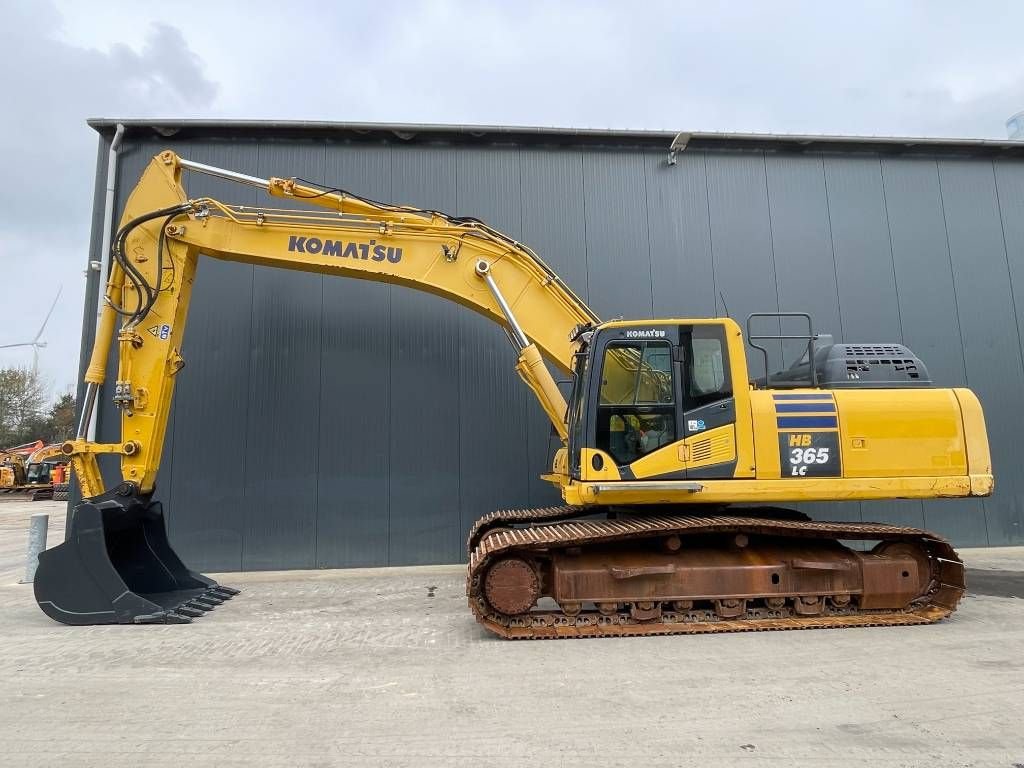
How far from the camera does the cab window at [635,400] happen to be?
19.0 feet

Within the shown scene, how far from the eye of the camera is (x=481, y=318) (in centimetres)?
972

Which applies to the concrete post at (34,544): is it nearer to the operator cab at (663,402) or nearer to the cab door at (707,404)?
the operator cab at (663,402)

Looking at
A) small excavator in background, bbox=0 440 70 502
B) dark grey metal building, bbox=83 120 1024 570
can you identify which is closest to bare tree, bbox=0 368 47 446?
small excavator in background, bbox=0 440 70 502

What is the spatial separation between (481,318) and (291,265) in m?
3.22

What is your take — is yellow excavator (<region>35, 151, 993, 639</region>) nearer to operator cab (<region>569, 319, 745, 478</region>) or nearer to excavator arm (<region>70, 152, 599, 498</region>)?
operator cab (<region>569, 319, 745, 478</region>)

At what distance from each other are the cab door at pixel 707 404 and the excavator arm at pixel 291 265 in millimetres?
1427

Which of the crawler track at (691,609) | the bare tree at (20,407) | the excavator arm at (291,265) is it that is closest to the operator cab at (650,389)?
the crawler track at (691,609)

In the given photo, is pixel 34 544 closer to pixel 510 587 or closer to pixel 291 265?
pixel 291 265

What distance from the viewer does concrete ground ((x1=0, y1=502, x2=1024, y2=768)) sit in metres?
3.26

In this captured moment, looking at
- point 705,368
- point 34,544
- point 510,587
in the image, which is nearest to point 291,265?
point 510,587

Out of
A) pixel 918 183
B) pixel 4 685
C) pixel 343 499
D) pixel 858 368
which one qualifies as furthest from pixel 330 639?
pixel 918 183

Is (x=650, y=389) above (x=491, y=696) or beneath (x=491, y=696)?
above

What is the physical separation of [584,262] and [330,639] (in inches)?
283

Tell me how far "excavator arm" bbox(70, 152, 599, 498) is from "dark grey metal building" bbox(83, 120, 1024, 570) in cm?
221
